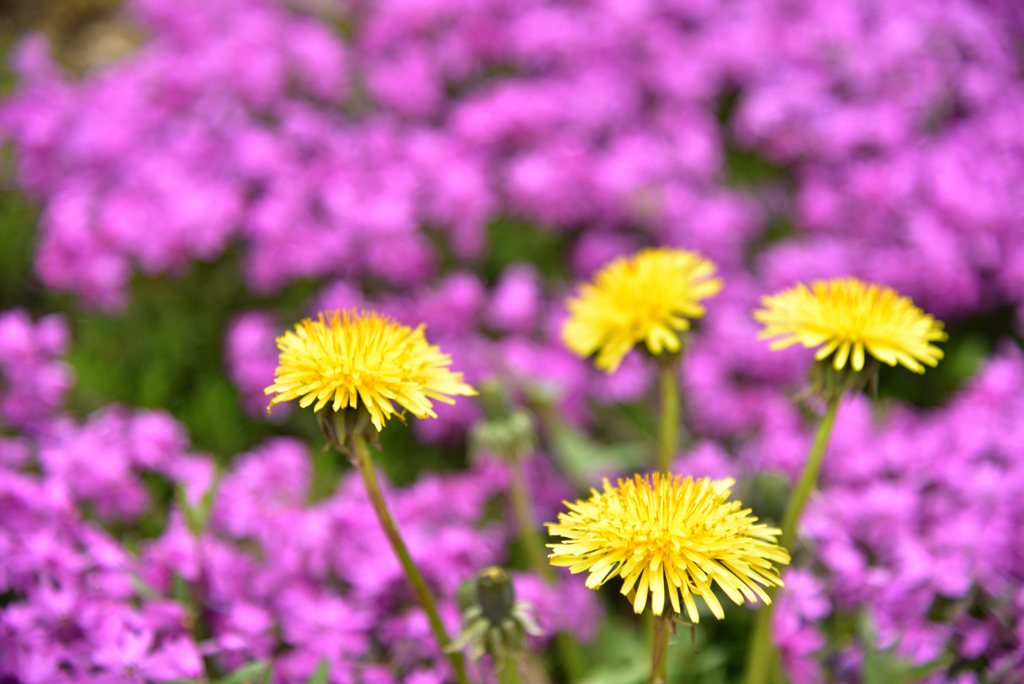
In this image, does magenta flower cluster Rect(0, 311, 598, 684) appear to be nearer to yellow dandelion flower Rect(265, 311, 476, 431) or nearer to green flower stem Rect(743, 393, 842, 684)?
green flower stem Rect(743, 393, 842, 684)

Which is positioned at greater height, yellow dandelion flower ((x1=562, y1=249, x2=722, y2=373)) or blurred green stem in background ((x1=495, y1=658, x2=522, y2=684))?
yellow dandelion flower ((x1=562, y1=249, x2=722, y2=373))

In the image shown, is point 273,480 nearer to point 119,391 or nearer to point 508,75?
point 119,391

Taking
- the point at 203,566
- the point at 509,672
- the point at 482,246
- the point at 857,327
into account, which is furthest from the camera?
the point at 482,246

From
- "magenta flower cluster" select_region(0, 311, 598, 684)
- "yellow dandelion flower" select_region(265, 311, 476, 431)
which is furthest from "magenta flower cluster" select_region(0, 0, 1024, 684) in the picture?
"yellow dandelion flower" select_region(265, 311, 476, 431)

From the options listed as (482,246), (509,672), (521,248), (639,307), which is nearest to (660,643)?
(509,672)

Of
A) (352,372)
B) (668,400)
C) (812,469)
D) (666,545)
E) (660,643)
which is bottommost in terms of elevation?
(660,643)

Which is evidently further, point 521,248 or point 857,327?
point 521,248

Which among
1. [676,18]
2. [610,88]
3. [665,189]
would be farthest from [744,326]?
[676,18]

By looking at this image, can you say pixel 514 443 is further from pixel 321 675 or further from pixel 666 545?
pixel 666 545
